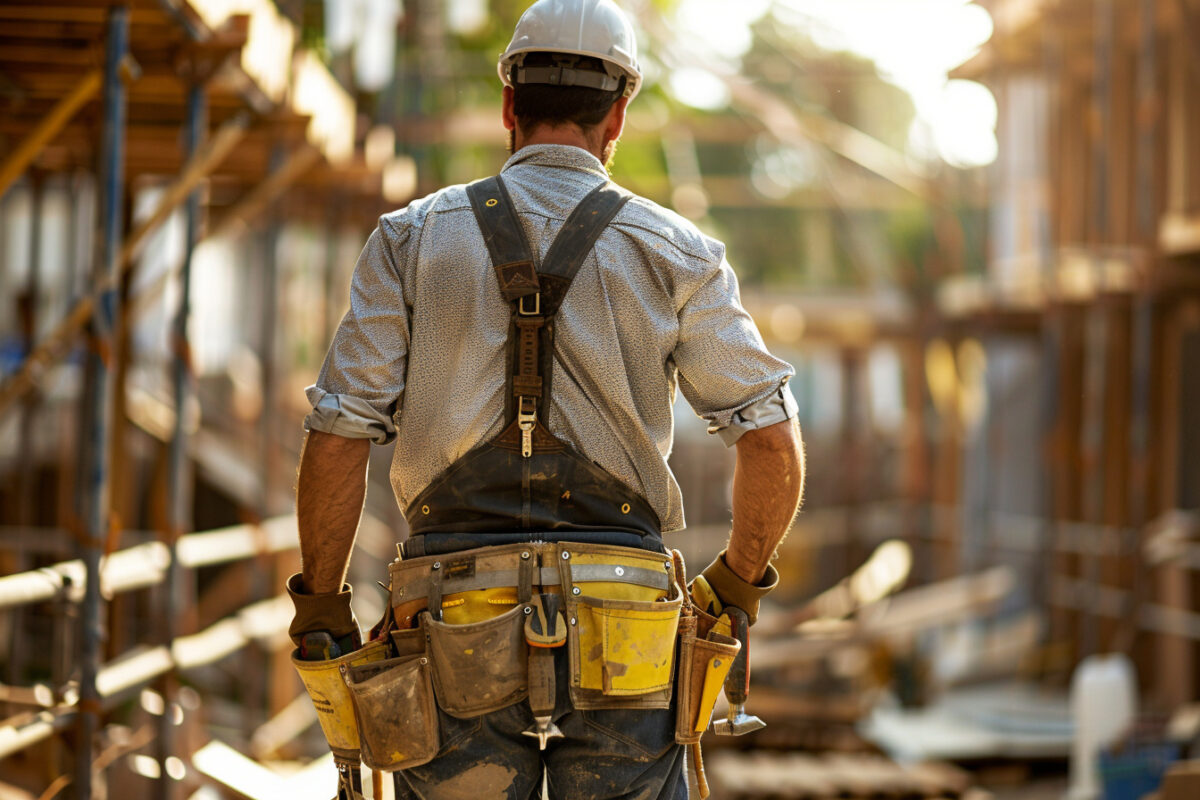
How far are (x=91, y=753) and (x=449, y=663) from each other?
2468 millimetres

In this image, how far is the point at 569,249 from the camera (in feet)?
9.23

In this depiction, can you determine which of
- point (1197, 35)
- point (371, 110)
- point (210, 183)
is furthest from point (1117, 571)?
point (210, 183)

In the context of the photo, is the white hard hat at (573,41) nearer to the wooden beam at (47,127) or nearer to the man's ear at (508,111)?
the man's ear at (508,111)

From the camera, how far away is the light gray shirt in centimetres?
282

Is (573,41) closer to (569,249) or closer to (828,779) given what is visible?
(569,249)

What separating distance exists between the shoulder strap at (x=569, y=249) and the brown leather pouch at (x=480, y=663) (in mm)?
648

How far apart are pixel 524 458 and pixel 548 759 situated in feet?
2.07

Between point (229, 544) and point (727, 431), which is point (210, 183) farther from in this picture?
point (727, 431)

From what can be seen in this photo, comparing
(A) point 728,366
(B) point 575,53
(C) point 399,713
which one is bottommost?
(C) point 399,713

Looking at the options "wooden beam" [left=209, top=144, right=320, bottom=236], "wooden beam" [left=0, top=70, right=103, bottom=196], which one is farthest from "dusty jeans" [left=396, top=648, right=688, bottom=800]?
"wooden beam" [left=209, top=144, right=320, bottom=236]

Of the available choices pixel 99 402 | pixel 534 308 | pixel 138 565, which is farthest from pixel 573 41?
pixel 138 565

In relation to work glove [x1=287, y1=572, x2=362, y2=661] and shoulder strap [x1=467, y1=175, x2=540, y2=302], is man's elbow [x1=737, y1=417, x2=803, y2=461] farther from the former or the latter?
work glove [x1=287, y1=572, x2=362, y2=661]

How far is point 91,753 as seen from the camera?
4617 mm

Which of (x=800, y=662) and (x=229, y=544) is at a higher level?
(x=229, y=544)
